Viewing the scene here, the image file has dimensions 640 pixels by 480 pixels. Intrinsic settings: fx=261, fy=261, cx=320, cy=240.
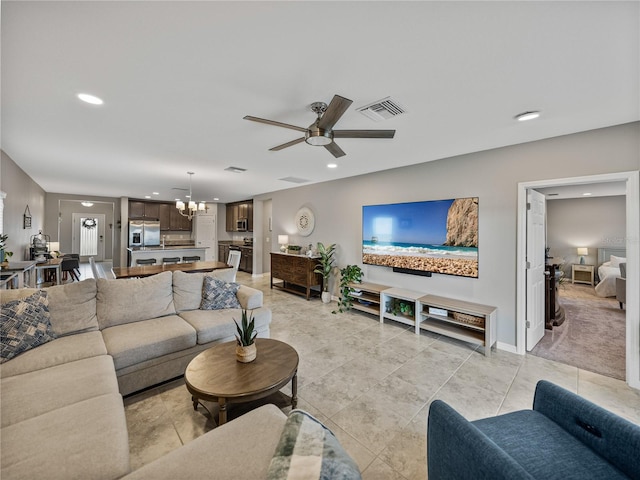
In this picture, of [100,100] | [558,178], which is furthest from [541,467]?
[100,100]

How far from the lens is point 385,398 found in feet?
7.44

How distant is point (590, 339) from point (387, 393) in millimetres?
3157

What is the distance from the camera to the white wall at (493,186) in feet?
8.59

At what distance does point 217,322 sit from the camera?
8.98 feet

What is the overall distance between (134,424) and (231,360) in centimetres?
79

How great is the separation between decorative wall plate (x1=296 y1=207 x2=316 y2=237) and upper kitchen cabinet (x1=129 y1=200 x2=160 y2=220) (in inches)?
225

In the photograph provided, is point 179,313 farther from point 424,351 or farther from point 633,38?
point 633,38

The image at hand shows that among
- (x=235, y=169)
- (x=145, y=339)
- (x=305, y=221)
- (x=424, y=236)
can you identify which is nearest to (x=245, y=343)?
(x=145, y=339)

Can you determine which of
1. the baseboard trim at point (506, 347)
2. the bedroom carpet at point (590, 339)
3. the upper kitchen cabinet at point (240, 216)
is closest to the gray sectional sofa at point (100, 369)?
the baseboard trim at point (506, 347)

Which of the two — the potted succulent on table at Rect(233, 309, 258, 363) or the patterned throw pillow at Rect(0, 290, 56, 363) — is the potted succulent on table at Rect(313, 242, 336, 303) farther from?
the patterned throw pillow at Rect(0, 290, 56, 363)

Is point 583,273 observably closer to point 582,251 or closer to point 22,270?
point 582,251

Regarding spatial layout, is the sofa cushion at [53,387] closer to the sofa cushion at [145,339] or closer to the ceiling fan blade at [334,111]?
the sofa cushion at [145,339]

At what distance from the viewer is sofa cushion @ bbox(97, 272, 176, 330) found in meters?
2.58

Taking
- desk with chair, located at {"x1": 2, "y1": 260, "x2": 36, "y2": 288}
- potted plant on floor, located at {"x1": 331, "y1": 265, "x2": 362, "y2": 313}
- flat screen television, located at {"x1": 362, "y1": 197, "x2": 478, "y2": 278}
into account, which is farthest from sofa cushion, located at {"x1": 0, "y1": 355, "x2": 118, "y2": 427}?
flat screen television, located at {"x1": 362, "y1": 197, "x2": 478, "y2": 278}
